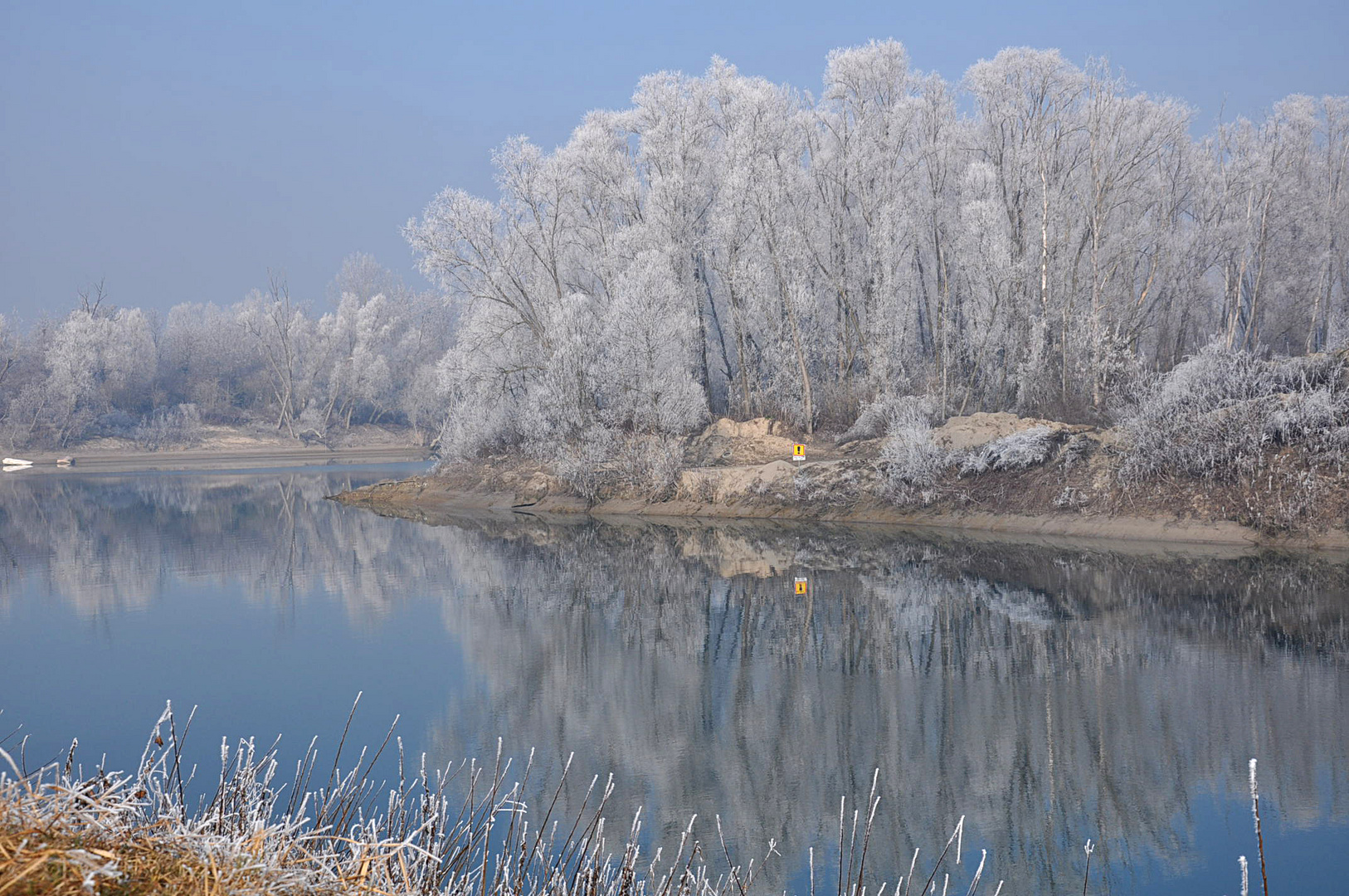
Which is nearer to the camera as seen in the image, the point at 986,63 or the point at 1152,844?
the point at 1152,844

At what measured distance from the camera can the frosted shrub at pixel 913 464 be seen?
26141mm

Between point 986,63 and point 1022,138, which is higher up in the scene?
point 986,63

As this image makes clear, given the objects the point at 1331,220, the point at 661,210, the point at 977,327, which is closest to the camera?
the point at 977,327

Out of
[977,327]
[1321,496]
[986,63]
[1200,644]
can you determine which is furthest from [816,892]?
[986,63]

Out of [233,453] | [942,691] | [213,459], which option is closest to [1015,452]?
[942,691]

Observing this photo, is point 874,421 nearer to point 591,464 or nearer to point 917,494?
point 917,494

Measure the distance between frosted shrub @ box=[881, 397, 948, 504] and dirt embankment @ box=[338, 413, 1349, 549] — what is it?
0.40 feet

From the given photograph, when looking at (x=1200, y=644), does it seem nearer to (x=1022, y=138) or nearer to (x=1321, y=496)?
(x=1321, y=496)

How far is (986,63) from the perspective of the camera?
112 feet

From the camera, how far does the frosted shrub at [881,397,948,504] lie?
26.1 meters

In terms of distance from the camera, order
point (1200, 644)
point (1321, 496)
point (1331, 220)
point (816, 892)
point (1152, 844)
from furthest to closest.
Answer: point (1331, 220)
point (1321, 496)
point (1200, 644)
point (1152, 844)
point (816, 892)

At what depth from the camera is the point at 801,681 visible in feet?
40.3

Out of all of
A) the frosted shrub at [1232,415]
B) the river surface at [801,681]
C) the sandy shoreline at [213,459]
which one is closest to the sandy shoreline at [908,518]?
the river surface at [801,681]

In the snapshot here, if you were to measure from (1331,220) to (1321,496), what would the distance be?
2436 cm
